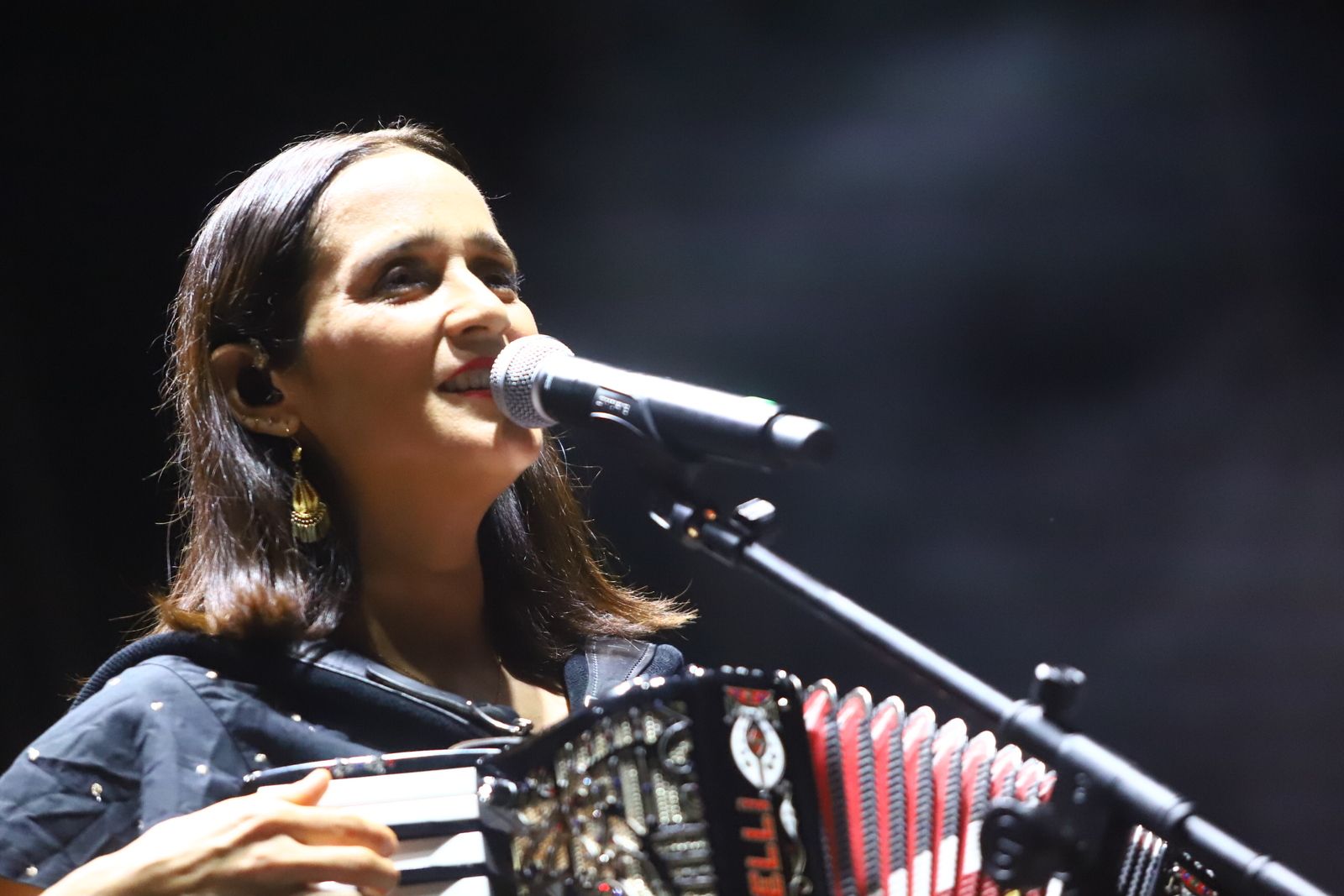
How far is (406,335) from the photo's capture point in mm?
1687

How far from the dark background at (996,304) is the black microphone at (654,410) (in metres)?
1.31

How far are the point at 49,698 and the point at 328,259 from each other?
1.19m

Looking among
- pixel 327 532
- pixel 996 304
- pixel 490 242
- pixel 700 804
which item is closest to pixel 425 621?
pixel 327 532

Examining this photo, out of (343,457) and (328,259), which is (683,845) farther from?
(328,259)

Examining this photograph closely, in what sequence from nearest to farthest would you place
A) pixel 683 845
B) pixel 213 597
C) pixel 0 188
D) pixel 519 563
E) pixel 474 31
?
pixel 683 845 → pixel 213 597 → pixel 519 563 → pixel 0 188 → pixel 474 31

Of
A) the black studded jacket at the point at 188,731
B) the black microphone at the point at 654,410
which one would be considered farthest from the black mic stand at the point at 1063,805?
the black studded jacket at the point at 188,731

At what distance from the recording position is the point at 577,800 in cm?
129

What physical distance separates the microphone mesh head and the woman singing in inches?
6.7

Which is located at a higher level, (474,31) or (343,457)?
(474,31)

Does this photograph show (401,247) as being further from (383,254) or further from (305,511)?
(305,511)

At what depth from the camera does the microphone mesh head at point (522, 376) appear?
146 centimetres

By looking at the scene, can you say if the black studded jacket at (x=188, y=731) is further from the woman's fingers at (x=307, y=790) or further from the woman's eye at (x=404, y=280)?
the woman's eye at (x=404, y=280)

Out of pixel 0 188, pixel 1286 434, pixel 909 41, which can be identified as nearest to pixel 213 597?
pixel 0 188

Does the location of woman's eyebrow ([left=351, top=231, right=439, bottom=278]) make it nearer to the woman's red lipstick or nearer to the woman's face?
the woman's face
